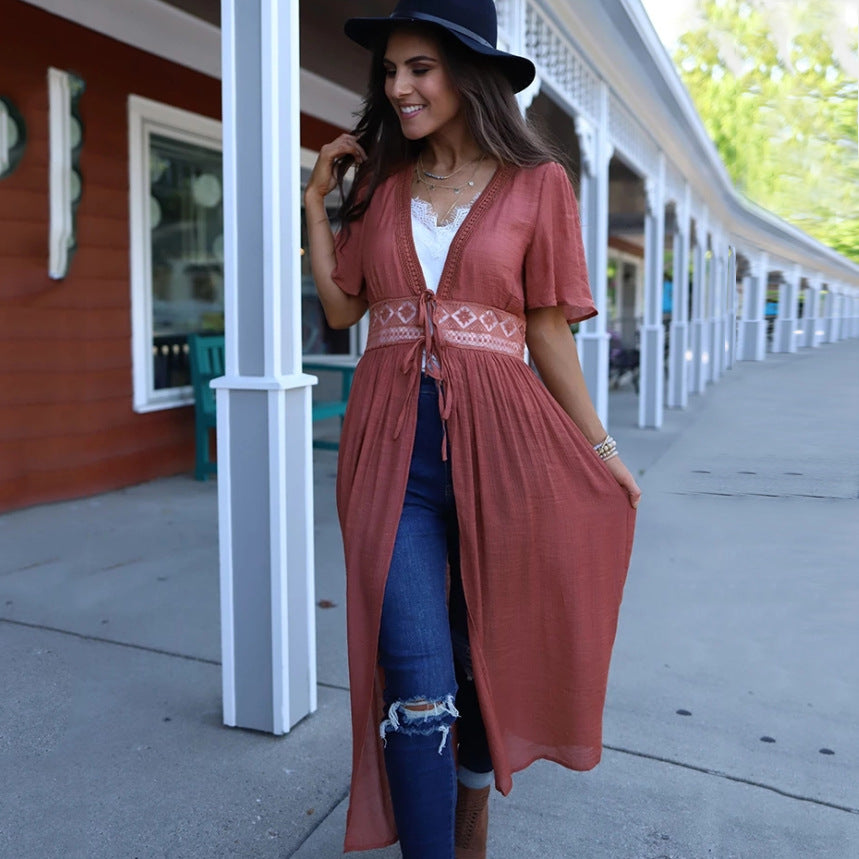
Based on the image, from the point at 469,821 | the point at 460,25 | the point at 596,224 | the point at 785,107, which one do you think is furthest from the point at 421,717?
the point at 785,107

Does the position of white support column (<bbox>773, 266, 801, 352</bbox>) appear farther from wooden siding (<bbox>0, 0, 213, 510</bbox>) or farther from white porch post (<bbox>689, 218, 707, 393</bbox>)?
wooden siding (<bbox>0, 0, 213, 510</bbox>)

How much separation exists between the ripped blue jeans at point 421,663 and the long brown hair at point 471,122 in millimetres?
479

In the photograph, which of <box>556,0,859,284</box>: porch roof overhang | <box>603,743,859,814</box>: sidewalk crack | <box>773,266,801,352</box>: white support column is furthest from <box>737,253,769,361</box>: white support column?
<box>603,743,859,814</box>: sidewalk crack

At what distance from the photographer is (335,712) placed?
2.78 metres

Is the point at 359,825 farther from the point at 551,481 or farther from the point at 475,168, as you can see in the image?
the point at 475,168

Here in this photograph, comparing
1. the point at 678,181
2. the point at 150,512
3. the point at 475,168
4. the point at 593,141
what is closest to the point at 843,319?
the point at 678,181

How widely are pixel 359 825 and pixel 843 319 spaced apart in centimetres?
3418

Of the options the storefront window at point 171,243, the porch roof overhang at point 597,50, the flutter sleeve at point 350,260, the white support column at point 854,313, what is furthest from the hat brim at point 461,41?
the white support column at point 854,313

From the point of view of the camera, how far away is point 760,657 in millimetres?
3299

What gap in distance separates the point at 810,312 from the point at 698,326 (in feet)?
53.8

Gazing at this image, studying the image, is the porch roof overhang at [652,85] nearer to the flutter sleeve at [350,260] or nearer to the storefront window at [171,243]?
the storefront window at [171,243]

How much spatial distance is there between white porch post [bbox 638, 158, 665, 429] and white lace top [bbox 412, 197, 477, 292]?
305 inches

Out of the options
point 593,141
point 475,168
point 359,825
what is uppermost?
point 593,141

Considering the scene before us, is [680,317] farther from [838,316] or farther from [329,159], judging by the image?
[838,316]
